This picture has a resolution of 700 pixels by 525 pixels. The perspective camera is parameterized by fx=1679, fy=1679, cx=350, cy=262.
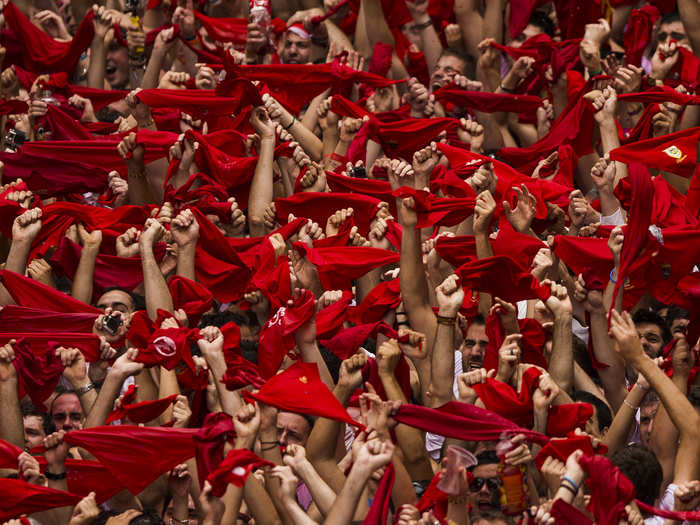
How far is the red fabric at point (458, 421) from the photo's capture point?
21.3 feet

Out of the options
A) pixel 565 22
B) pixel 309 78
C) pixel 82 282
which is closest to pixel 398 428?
pixel 82 282

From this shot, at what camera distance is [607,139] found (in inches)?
335

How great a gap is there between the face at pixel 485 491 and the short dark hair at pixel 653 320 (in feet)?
4.61

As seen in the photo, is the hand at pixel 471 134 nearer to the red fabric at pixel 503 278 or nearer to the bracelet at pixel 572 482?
the red fabric at pixel 503 278

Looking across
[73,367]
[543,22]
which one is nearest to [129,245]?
[73,367]

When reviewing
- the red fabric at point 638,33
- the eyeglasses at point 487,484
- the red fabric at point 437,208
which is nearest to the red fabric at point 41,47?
the red fabric at point 437,208

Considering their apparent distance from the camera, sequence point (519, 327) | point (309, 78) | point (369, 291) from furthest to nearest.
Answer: point (309, 78)
point (369, 291)
point (519, 327)

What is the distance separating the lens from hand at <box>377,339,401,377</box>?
23.1 feet

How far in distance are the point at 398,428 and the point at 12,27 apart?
A: 14.7ft

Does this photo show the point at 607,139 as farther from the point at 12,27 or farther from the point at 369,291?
the point at 12,27

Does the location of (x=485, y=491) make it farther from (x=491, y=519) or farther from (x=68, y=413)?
(x=68, y=413)

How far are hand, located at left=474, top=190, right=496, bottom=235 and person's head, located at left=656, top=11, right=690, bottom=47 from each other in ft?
7.62

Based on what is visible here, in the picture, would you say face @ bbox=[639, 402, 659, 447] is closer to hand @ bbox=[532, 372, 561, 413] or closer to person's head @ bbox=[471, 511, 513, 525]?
hand @ bbox=[532, 372, 561, 413]

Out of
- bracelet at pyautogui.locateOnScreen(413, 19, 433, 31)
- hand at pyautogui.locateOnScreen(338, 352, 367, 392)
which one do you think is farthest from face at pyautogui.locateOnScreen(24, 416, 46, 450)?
bracelet at pyautogui.locateOnScreen(413, 19, 433, 31)
